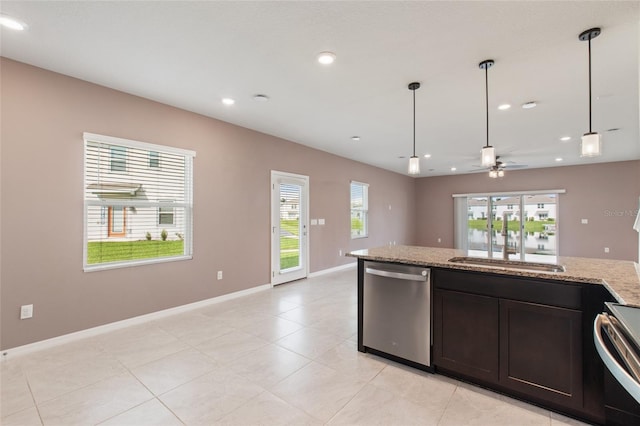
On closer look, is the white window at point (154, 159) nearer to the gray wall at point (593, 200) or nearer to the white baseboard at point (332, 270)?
the white baseboard at point (332, 270)

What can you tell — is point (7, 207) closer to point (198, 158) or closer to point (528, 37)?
point (198, 158)

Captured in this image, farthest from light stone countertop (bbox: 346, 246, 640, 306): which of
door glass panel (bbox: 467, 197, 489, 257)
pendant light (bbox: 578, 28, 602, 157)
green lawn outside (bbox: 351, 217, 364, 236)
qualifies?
door glass panel (bbox: 467, 197, 489, 257)

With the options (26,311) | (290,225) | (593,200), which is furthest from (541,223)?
(26,311)

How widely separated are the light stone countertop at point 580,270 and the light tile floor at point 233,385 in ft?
2.94

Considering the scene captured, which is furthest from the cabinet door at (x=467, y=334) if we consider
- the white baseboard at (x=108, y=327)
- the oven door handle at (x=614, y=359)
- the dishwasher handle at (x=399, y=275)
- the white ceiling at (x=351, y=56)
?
the white baseboard at (x=108, y=327)

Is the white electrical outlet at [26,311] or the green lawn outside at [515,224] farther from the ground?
the green lawn outside at [515,224]

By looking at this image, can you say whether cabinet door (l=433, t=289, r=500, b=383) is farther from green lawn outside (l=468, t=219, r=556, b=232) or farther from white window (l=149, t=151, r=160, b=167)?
green lawn outside (l=468, t=219, r=556, b=232)

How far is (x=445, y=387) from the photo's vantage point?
2164 mm

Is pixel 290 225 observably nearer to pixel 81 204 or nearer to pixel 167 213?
pixel 167 213

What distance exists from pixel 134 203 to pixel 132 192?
13 cm

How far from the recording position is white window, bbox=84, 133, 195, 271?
3.14m

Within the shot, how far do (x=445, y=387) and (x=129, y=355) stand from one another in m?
2.71

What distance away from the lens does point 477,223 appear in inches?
367

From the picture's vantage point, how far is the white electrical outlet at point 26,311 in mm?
2668
